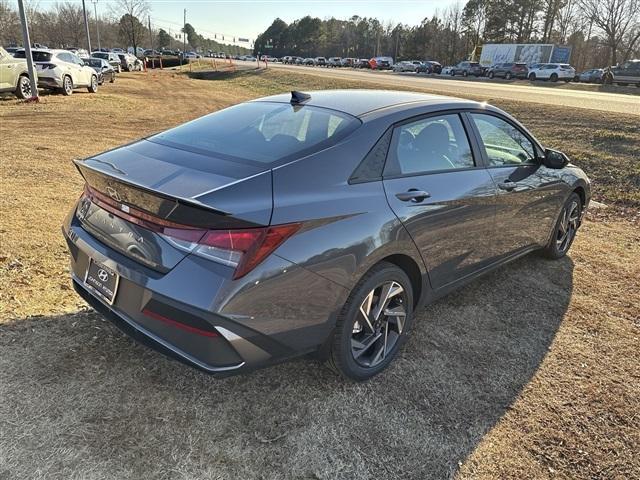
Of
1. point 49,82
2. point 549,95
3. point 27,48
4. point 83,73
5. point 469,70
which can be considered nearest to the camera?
point 27,48

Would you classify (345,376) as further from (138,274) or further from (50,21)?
(50,21)

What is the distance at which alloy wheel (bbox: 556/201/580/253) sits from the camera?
4.81 m

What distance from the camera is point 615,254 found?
5258mm

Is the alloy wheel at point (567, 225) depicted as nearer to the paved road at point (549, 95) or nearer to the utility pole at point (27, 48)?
the paved road at point (549, 95)

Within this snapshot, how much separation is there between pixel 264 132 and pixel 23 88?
51.9ft

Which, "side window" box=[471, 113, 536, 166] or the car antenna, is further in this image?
"side window" box=[471, 113, 536, 166]

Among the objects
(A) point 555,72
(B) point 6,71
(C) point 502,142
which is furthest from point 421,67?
(C) point 502,142

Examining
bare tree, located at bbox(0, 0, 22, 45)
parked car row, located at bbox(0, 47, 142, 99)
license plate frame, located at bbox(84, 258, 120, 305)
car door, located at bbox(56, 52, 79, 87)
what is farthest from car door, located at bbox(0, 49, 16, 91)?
bare tree, located at bbox(0, 0, 22, 45)

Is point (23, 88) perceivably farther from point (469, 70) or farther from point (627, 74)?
point (469, 70)

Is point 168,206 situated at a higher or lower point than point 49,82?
higher

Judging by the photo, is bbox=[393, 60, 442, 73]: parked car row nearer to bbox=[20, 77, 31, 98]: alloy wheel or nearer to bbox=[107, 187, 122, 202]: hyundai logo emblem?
bbox=[20, 77, 31, 98]: alloy wheel

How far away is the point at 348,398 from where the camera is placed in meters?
2.79

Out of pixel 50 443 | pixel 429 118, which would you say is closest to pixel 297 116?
pixel 429 118

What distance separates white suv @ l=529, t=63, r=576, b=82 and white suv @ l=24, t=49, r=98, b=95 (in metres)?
36.9
